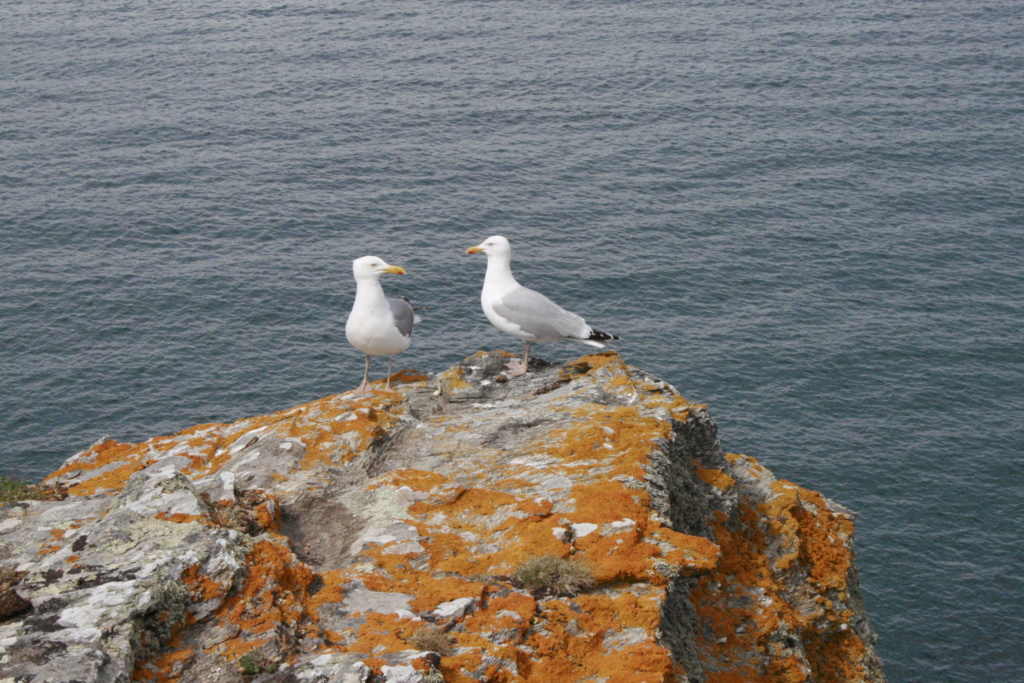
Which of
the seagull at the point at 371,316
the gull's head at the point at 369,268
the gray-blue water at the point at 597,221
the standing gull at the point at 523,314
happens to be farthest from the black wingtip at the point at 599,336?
the gray-blue water at the point at 597,221

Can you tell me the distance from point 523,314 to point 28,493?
32.6ft

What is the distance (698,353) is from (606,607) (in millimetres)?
39661

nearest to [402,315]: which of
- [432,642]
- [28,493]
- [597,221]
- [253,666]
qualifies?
[28,493]

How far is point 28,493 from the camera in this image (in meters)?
14.7

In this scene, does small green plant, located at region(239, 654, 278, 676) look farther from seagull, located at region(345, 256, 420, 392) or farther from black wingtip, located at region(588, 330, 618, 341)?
black wingtip, located at region(588, 330, 618, 341)

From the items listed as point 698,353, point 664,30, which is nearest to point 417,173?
point 698,353

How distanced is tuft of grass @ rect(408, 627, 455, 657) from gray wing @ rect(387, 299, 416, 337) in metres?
10.0

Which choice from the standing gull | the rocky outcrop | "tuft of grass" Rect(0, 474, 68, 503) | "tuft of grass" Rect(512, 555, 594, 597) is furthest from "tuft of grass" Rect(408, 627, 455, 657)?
the standing gull

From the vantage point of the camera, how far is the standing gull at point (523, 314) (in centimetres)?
1997

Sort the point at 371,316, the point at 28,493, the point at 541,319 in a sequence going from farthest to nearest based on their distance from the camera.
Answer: the point at 541,319, the point at 371,316, the point at 28,493

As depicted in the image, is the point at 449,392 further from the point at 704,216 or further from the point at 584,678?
the point at 704,216

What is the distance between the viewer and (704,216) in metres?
63.1

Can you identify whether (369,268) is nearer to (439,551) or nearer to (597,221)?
(439,551)

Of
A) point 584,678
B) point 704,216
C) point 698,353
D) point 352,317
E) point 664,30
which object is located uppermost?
point 664,30
